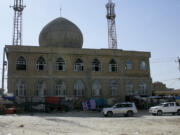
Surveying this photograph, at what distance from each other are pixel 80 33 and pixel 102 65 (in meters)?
6.39

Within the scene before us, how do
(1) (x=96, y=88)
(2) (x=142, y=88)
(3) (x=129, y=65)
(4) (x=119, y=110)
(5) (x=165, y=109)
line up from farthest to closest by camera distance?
(2) (x=142, y=88) < (3) (x=129, y=65) < (1) (x=96, y=88) < (5) (x=165, y=109) < (4) (x=119, y=110)

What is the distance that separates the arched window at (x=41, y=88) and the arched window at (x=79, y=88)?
389 centimetres

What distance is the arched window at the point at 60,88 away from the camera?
30.7 meters

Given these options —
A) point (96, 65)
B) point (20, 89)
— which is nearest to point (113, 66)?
point (96, 65)

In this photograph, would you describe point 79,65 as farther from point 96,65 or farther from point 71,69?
point 96,65

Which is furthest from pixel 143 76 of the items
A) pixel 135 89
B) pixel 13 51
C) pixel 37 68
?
pixel 13 51

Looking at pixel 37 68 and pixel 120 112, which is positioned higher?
pixel 37 68

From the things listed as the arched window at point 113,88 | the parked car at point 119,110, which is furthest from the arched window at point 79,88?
the parked car at point 119,110

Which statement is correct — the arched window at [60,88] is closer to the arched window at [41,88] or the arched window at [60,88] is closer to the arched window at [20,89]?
the arched window at [41,88]

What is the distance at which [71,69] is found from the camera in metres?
31.5

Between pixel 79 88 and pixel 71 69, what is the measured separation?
262 cm

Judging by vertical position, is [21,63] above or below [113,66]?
above

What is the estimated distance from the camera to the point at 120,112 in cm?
2455

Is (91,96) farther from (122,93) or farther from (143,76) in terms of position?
(143,76)
